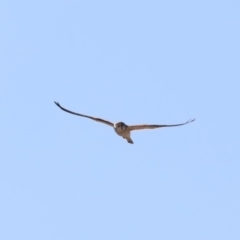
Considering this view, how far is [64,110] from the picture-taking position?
402ft

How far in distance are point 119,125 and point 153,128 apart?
1.44 m

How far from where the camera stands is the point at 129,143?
403 ft

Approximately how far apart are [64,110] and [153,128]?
11.3ft

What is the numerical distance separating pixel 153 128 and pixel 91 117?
2.47 meters

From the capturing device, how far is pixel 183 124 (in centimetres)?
12006

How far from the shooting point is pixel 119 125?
122 m

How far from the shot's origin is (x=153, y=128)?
403 ft

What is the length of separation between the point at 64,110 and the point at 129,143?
9.16ft

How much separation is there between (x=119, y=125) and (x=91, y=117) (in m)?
1.63

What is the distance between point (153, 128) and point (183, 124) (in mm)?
2846

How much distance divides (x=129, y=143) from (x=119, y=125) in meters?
1.18

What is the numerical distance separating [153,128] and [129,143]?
1.11 meters
